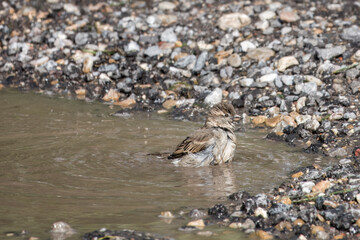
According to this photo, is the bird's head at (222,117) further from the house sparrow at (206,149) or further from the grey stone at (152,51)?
the grey stone at (152,51)

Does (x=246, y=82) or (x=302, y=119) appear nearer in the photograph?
(x=302, y=119)

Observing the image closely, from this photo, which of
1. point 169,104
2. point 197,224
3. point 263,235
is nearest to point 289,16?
point 169,104

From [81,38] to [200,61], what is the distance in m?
3.11

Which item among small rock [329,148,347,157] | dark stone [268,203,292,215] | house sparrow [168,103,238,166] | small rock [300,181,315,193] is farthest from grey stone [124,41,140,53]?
dark stone [268,203,292,215]

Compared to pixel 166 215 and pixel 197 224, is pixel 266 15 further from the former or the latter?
pixel 197 224

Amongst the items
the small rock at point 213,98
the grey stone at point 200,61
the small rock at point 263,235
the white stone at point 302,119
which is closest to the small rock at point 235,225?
the small rock at point 263,235

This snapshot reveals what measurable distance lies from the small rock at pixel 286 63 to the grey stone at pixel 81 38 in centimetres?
463

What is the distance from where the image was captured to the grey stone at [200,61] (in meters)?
13.4

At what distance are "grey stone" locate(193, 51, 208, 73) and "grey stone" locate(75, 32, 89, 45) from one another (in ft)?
9.56

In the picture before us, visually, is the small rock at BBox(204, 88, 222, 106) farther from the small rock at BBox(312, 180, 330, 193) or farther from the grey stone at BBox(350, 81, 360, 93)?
the small rock at BBox(312, 180, 330, 193)

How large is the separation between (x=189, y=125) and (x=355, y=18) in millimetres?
4994

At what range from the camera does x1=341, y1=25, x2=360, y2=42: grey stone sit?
43.3ft

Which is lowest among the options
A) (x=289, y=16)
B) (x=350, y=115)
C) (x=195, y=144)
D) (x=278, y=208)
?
(x=278, y=208)

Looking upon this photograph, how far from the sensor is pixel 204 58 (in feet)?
44.4
